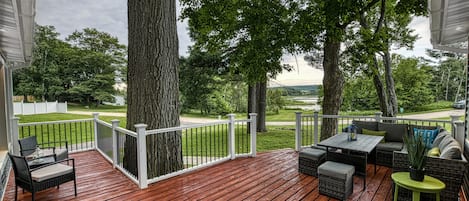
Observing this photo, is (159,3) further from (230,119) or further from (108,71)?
(108,71)

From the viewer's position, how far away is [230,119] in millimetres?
A: 5066

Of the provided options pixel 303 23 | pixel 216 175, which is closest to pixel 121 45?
pixel 303 23

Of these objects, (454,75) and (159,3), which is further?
(454,75)

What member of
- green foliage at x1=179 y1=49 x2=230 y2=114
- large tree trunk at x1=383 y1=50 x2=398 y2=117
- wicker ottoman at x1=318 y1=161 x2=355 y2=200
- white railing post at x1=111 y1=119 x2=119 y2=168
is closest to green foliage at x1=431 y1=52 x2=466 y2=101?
large tree trunk at x1=383 y1=50 x2=398 y2=117

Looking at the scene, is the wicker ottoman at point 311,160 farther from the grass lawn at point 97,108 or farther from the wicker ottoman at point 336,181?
the grass lawn at point 97,108

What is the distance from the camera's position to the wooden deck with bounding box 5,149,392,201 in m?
3.37

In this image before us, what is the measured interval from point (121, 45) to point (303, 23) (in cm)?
1913

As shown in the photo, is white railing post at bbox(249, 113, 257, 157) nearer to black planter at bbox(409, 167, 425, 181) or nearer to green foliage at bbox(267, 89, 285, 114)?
black planter at bbox(409, 167, 425, 181)

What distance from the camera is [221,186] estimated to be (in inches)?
147

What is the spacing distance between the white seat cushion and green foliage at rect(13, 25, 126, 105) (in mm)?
17675

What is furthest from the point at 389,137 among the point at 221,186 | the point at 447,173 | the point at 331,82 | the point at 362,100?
the point at 362,100

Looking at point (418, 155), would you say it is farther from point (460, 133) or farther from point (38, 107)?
point (38, 107)

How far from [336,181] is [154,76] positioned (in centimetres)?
342

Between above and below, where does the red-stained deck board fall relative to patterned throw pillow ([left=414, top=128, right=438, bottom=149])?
below
